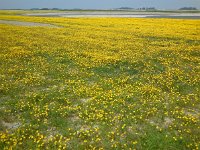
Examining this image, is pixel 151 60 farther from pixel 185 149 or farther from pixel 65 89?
pixel 185 149

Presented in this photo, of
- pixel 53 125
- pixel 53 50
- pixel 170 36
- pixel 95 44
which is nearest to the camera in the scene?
pixel 53 125

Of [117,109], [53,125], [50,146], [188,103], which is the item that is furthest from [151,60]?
[50,146]

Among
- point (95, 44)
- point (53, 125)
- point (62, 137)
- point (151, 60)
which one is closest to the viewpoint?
point (62, 137)

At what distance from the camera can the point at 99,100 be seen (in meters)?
13.2

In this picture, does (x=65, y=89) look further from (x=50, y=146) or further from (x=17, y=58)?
(x=17, y=58)

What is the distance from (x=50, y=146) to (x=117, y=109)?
3.93 metres

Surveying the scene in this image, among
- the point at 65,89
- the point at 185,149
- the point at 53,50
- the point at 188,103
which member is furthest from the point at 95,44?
the point at 185,149

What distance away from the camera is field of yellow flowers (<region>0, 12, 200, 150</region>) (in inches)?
387

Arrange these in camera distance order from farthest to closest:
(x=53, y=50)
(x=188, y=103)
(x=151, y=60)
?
(x=53, y=50)
(x=151, y=60)
(x=188, y=103)

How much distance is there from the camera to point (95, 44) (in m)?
28.5

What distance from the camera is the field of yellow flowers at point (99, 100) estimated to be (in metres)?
9.82

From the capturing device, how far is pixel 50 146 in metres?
9.37

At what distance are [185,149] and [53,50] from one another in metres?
17.9

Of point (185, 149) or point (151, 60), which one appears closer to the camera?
point (185, 149)
